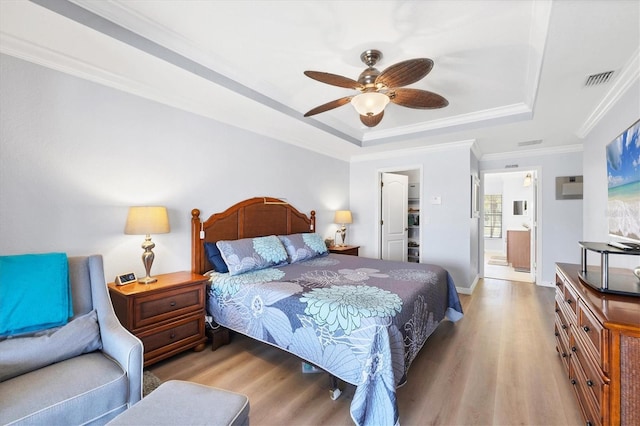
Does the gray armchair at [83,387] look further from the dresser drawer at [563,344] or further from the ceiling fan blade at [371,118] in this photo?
the dresser drawer at [563,344]

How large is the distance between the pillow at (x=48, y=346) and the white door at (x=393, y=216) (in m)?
4.25

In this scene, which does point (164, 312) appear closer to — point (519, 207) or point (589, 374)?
point (589, 374)

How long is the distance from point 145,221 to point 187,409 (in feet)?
5.21

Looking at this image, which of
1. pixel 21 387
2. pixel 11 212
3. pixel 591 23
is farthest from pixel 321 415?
pixel 591 23

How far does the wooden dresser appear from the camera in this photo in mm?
1154

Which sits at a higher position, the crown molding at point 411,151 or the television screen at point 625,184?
the crown molding at point 411,151

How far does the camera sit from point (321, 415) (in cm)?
171

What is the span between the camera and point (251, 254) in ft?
9.20

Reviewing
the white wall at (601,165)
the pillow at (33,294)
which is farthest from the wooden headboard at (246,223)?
the white wall at (601,165)

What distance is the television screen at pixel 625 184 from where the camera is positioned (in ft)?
6.77

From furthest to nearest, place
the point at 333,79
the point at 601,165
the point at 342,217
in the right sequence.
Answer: the point at 342,217 < the point at 601,165 < the point at 333,79

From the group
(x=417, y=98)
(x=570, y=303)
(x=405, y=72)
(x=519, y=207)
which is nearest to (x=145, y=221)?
(x=405, y=72)

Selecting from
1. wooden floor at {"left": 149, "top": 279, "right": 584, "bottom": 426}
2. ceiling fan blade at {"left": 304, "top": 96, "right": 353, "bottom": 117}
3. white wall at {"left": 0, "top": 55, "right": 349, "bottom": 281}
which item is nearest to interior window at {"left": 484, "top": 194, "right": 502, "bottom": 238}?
wooden floor at {"left": 149, "top": 279, "right": 584, "bottom": 426}

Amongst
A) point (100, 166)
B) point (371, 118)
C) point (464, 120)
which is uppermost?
point (464, 120)
